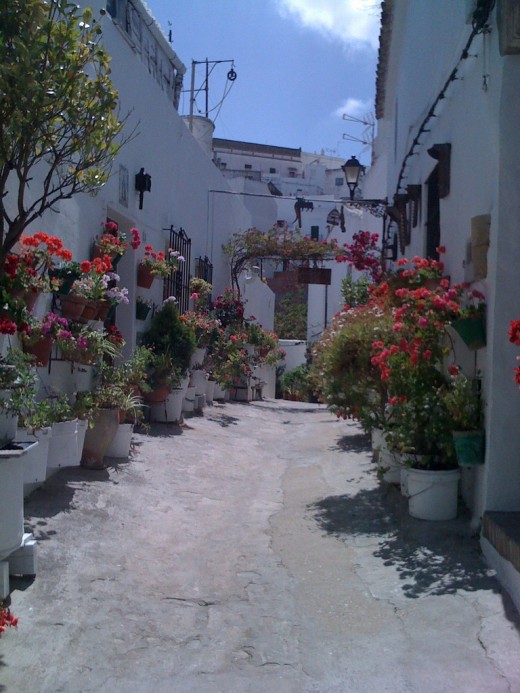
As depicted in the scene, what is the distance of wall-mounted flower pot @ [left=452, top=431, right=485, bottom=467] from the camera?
5.32 metres

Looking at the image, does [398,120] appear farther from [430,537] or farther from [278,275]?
[430,537]

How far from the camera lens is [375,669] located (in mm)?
3781

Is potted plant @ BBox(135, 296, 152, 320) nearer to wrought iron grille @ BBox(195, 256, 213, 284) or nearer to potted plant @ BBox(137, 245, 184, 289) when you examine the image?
potted plant @ BBox(137, 245, 184, 289)

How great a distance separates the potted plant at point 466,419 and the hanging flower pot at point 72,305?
3.26 meters

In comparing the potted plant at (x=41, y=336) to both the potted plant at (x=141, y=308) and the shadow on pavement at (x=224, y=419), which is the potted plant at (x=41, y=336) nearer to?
the potted plant at (x=141, y=308)

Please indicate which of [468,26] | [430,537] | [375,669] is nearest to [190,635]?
[375,669]

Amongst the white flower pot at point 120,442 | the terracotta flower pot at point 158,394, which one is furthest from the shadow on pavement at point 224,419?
the white flower pot at point 120,442

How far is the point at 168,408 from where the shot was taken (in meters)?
9.93

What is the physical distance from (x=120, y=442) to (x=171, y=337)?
9.39 feet

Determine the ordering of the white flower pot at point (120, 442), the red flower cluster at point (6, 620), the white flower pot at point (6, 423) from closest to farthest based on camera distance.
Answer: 1. the red flower cluster at point (6, 620)
2. the white flower pot at point (6, 423)
3. the white flower pot at point (120, 442)

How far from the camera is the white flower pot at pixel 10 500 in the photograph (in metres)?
4.10

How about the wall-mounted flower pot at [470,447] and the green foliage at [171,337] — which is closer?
the wall-mounted flower pot at [470,447]

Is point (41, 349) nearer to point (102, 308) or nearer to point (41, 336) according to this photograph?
point (41, 336)

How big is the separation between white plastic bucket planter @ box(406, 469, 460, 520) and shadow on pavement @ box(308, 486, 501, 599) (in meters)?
0.08
